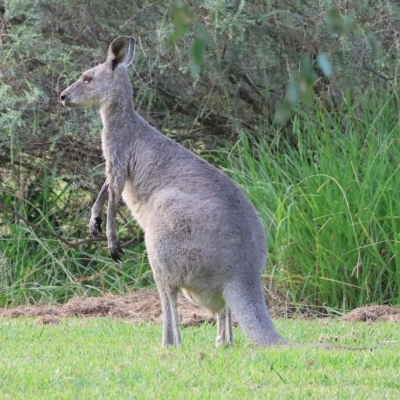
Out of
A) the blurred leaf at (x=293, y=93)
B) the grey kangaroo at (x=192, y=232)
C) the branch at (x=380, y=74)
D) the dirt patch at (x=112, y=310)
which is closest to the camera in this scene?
the grey kangaroo at (x=192, y=232)

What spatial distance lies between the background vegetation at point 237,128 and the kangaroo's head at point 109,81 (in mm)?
787

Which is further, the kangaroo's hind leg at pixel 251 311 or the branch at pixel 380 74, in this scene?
the branch at pixel 380 74

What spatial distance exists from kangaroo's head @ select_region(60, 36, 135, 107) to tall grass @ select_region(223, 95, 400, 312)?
1923mm

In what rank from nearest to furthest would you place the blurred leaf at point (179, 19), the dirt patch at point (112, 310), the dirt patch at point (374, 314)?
the blurred leaf at point (179, 19), the dirt patch at point (374, 314), the dirt patch at point (112, 310)

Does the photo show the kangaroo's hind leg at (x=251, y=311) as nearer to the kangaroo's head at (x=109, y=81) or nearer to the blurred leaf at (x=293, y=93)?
the kangaroo's head at (x=109, y=81)

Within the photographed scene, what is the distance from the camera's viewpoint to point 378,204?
327 inches

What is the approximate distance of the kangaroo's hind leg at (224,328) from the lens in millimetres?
5996

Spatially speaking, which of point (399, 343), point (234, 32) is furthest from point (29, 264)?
point (399, 343)

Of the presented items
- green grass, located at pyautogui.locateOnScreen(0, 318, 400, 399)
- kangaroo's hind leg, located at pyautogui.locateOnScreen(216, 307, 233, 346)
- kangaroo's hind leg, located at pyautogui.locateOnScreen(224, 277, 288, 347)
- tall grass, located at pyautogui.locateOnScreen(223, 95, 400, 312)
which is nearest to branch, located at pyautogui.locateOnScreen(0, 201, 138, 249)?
tall grass, located at pyautogui.locateOnScreen(223, 95, 400, 312)

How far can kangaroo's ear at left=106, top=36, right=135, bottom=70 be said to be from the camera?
23.2 feet

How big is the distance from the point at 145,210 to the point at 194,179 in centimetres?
46

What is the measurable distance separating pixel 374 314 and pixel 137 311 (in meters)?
1.99

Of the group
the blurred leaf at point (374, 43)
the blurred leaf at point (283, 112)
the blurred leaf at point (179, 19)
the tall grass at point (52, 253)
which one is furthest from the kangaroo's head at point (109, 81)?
the tall grass at point (52, 253)

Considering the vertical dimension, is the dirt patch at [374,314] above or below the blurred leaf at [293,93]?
below
